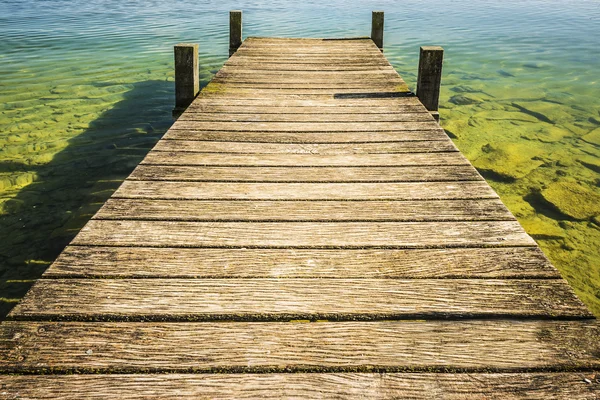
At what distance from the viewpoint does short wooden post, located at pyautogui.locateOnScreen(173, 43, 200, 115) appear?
15.6 feet

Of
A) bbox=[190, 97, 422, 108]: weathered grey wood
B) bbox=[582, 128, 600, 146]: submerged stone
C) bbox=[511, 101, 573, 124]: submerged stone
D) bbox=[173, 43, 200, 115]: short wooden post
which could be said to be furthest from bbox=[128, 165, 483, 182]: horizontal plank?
bbox=[511, 101, 573, 124]: submerged stone

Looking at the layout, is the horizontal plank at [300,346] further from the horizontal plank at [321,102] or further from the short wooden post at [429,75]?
the short wooden post at [429,75]

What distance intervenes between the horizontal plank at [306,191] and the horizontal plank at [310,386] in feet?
4.49

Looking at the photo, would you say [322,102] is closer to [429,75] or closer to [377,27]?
[429,75]

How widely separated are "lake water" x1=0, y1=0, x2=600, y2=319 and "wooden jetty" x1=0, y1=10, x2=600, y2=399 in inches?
91.7

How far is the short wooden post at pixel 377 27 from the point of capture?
7.83 meters

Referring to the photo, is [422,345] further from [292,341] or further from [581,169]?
[581,169]

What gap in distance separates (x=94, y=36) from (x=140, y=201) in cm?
1697

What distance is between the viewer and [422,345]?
1.69 meters

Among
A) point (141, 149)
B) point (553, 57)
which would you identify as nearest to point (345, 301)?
point (141, 149)

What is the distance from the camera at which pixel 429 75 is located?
15.9 ft

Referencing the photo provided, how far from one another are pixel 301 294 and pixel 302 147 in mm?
1837

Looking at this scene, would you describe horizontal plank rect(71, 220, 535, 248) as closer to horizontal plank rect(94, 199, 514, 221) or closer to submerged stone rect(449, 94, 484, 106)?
horizontal plank rect(94, 199, 514, 221)

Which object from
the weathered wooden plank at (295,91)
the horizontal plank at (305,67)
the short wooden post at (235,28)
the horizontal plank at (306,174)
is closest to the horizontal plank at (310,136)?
the horizontal plank at (306,174)
